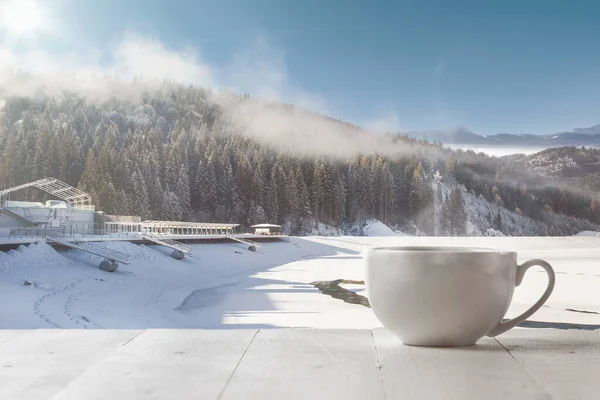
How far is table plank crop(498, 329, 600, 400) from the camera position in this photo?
0.76 m

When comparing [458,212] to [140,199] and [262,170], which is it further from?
[140,199]

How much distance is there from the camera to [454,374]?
0.82 m

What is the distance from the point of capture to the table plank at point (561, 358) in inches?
29.8

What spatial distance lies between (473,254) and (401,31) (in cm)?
4302

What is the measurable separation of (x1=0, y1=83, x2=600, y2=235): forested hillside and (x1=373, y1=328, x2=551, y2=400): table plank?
34.8 meters

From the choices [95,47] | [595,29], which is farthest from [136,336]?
[95,47]

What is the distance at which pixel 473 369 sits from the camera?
0.85 metres

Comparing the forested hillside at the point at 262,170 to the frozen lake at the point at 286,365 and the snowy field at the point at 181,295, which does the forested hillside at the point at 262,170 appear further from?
the frozen lake at the point at 286,365

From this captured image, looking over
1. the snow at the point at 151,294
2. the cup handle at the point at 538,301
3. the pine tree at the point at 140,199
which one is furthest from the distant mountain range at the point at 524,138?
the cup handle at the point at 538,301

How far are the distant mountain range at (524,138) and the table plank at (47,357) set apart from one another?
5801cm

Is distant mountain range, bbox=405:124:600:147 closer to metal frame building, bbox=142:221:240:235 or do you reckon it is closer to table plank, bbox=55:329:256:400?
metal frame building, bbox=142:221:240:235

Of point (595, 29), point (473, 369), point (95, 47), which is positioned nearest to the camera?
point (473, 369)

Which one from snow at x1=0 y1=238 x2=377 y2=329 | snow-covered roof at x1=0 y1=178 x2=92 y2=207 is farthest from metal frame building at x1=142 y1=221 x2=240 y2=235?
snow at x1=0 y1=238 x2=377 y2=329

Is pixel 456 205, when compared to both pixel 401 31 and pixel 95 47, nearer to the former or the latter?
pixel 401 31
